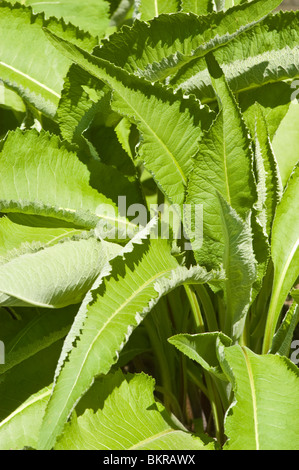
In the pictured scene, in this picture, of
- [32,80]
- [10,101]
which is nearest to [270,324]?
[32,80]

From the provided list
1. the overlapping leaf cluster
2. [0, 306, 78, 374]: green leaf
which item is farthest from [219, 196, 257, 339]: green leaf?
[0, 306, 78, 374]: green leaf

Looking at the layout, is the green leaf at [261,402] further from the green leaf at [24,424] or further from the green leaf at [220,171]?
the green leaf at [24,424]

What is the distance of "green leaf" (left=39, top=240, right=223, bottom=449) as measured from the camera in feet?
1.95

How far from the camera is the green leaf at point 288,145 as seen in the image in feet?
2.99

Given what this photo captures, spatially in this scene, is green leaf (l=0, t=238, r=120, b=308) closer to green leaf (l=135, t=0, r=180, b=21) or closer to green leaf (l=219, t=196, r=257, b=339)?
green leaf (l=219, t=196, r=257, b=339)

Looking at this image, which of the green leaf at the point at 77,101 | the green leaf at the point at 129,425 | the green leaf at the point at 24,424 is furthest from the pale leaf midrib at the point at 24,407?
the green leaf at the point at 77,101

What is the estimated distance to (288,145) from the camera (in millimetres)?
918

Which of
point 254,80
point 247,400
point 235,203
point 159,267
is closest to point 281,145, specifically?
point 254,80

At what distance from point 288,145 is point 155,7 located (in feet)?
1.10

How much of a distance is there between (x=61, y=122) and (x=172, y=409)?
18.6 inches

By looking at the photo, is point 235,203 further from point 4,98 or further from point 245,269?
point 4,98

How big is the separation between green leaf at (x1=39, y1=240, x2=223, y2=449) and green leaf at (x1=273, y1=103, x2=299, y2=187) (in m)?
0.29

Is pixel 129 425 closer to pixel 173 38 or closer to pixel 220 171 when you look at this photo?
pixel 220 171

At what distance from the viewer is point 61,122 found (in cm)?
87
